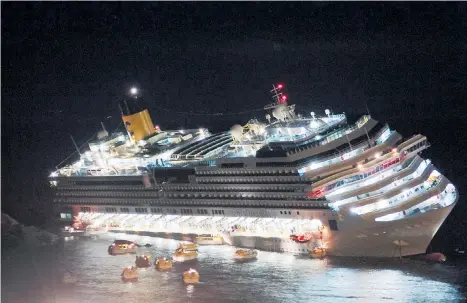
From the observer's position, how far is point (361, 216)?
23703mm

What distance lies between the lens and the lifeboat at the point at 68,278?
2417cm

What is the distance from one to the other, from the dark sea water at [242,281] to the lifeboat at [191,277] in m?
0.18

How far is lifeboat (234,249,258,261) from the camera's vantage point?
82.8ft

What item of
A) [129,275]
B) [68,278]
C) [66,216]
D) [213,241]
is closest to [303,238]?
[213,241]

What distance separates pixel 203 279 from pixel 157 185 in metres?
6.22

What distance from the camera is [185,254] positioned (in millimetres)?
25828

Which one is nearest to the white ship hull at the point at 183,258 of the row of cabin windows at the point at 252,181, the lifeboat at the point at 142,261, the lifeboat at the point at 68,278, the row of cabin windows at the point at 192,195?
the lifeboat at the point at 142,261

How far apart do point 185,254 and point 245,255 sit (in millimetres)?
1919

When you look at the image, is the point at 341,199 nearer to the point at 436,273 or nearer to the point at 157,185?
the point at 436,273

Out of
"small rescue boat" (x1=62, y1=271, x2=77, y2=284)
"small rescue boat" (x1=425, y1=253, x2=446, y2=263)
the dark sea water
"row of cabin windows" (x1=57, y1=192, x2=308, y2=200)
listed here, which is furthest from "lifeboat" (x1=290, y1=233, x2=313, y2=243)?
"small rescue boat" (x1=62, y1=271, x2=77, y2=284)

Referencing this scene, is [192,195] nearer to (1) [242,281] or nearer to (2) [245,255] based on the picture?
(2) [245,255]

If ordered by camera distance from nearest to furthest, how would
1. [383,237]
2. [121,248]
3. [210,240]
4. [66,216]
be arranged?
1. [383,237]
2. [121,248]
3. [210,240]
4. [66,216]

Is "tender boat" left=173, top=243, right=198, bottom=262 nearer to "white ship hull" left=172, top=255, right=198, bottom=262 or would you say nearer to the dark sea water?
"white ship hull" left=172, top=255, right=198, bottom=262

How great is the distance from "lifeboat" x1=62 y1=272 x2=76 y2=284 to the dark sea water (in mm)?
229
